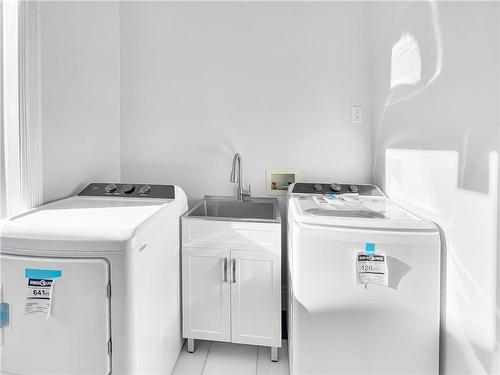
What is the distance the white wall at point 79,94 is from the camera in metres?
1.65

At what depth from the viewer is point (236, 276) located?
1.74m

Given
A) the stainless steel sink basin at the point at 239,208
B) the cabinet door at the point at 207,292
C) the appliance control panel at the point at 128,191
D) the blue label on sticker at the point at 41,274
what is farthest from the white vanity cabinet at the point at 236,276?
the blue label on sticker at the point at 41,274

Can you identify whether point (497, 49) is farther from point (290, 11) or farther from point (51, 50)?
point (51, 50)

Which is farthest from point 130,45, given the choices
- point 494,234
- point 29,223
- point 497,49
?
point 494,234

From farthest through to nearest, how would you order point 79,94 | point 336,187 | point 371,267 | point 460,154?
1. point 336,187
2. point 79,94
3. point 371,267
4. point 460,154

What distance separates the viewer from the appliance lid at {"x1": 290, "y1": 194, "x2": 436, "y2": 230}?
1242mm

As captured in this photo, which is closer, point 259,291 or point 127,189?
point 259,291

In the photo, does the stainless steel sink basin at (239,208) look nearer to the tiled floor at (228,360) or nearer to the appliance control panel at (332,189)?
the appliance control panel at (332,189)

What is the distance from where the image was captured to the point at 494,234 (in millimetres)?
940

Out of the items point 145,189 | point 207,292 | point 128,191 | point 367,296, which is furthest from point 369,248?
point 128,191

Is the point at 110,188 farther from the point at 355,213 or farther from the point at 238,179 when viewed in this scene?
the point at 355,213

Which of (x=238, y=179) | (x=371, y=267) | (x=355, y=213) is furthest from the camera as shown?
(x=238, y=179)

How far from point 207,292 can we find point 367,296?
0.92m

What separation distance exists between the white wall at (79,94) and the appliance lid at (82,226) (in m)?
0.33
